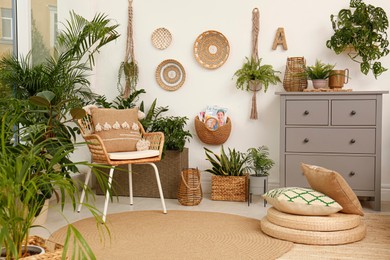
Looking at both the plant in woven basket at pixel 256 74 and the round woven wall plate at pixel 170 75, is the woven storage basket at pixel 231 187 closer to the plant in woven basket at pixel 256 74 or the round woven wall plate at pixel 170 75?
the plant in woven basket at pixel 256 74

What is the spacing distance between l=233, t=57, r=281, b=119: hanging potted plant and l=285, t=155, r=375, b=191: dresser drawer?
0.80 meters

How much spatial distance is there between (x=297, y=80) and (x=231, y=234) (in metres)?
1.78

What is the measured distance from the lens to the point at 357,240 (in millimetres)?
3271

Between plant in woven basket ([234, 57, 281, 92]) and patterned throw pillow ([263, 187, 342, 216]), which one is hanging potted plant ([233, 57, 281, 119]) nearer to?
plant in woven basket ([234, 57, 281, 92])

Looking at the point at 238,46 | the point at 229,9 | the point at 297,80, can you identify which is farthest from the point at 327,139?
the point at 229,9

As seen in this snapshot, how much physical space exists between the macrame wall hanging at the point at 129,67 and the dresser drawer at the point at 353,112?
2058 millimetres

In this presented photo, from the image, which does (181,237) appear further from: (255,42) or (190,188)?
(255,42)

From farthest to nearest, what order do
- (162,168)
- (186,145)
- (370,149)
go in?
(186,145) → (162,168) → (370,149)

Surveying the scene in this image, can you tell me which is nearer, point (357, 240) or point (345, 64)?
point (357, 240)

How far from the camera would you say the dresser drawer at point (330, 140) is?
4.21 metres

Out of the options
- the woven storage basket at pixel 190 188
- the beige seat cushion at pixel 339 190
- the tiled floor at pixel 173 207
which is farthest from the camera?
the woven storage basket at pixel 190 188

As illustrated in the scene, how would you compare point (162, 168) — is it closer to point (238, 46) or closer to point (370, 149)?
point (238, 46)

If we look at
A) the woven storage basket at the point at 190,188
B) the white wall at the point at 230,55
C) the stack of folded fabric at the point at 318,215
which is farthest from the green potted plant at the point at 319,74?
the woven storage basket at the point at 190,188

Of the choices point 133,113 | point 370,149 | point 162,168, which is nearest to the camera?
point 370,149
